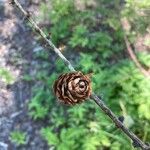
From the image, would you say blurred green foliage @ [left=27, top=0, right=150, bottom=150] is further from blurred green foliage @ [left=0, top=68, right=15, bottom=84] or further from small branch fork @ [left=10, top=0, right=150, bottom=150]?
small branch fork @ [left=10, top=0, right=150, bottom=150]

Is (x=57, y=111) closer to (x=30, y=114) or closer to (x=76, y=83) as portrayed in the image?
(x=30, y=114)

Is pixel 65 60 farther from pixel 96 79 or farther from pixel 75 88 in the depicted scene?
pixel 96 79

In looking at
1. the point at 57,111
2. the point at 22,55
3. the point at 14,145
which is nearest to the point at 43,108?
the point at 57,111

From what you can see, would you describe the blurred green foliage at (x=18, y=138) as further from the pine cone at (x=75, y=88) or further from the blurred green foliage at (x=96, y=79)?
the pine cone at (x=75, y=88)

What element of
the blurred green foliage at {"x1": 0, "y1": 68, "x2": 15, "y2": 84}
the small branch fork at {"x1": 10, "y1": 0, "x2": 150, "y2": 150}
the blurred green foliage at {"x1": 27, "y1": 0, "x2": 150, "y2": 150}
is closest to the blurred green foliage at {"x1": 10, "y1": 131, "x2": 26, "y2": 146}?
the blurred green foliage at {"x1": 27, "y1": 0, "x2": 150, "y2": 150}

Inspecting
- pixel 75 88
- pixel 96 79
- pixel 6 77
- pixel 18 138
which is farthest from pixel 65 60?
pixel 6 77

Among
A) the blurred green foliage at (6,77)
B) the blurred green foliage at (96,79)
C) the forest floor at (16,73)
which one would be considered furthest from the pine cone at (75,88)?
the blurred green foliage at (6,77)
